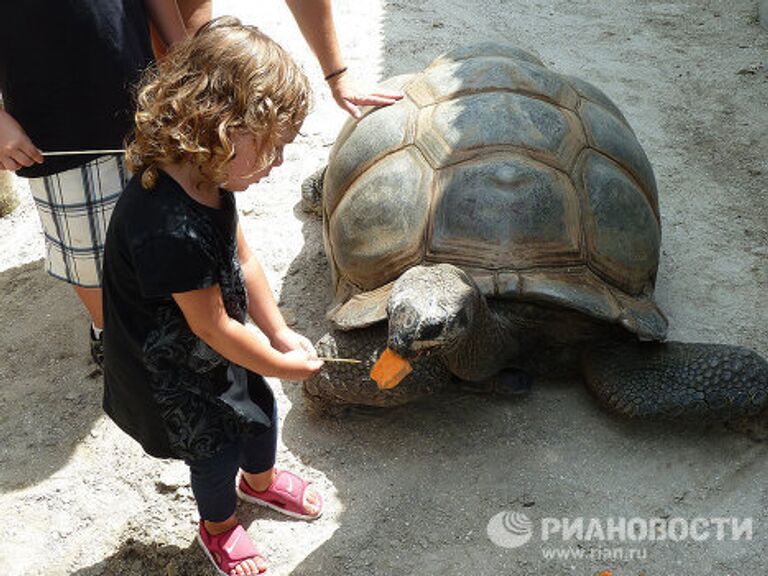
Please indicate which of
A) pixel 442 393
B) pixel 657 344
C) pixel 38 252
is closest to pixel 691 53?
pixel 657 344

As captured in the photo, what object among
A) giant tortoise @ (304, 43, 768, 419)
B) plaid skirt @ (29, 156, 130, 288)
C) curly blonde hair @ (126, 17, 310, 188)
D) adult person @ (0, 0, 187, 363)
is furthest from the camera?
giant tortoise @ (304, 43, 768, 419)

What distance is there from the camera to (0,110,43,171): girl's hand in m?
2.08

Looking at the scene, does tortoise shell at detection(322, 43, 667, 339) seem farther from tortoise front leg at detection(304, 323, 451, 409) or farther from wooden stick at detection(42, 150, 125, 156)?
wooden stick at detection(42, 150, 125, 156)

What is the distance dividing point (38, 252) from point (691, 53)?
12.3 ft

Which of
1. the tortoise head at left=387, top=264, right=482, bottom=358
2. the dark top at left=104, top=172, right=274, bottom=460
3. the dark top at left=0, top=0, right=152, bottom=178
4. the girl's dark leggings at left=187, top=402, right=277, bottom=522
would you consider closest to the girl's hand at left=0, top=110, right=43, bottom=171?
the dark top at left=0, top=0, right=152, bottom=178

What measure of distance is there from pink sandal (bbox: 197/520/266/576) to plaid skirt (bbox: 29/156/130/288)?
0.89 m

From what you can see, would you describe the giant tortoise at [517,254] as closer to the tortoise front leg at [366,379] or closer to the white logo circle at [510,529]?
the tortoise front leg at [366,379]

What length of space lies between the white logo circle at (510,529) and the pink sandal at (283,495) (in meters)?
0.50

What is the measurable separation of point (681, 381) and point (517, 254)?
0.65 metres

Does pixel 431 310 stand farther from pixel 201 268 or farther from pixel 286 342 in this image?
pixel 201 268

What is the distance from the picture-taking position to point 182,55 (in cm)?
160

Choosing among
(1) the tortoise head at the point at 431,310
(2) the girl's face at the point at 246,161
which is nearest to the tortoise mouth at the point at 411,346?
(1) the tortoise head at the point at 431,310

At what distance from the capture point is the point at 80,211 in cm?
243

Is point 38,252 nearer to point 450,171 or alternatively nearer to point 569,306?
point 450,171
